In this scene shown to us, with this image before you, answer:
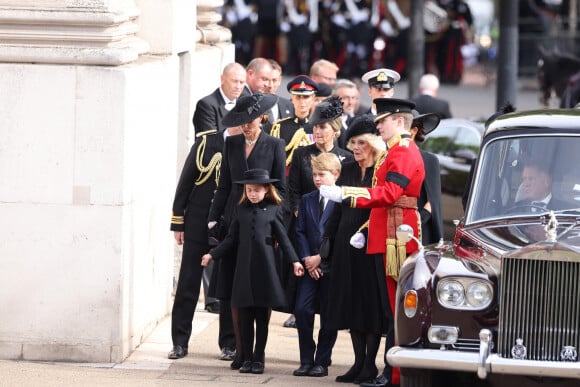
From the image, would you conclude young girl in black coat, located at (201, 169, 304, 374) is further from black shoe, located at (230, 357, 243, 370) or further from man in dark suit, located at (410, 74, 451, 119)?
man in dark suit, located at (410, 74, 451, 119)

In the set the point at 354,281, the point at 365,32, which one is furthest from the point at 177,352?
the point at 365,32

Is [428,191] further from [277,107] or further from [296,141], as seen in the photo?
[277,107]

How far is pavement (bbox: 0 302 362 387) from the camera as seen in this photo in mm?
11219

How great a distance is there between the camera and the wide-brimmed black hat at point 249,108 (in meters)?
12.0

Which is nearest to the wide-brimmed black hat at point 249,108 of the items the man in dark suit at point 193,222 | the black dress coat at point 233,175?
the black dress coat at point 233,175

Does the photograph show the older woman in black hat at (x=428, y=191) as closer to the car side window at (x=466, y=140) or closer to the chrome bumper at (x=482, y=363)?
the chrome bumper at (x=482, y=363)

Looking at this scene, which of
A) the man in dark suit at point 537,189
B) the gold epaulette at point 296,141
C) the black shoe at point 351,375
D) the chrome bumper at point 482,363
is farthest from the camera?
the gold epaulette at point 296,141

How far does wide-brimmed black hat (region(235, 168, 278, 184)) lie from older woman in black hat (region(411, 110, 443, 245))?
1.08m

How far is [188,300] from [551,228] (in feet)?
11.4

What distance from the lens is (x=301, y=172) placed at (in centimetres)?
1248

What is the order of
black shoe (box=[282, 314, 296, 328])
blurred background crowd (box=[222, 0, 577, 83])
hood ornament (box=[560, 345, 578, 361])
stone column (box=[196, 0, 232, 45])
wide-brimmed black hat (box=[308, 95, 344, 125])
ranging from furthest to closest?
blurred background crowd (box=[222, 0, 577, 83]), stone column (box=[196, 0, 232, 45]), black shoe (box=[282, 314, 296, 328]), wide-brimmed black hat (box=[308, 95, 344, 125]), hood ornament (box=[560, 345, 578, 361])

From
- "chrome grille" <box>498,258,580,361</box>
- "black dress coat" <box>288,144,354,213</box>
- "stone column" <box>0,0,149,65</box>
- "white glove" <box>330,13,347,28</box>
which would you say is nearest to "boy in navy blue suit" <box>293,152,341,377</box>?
"black dress coat" <box>288,144,354,213</box>

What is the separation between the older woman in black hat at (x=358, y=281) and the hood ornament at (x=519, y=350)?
76.3 inches

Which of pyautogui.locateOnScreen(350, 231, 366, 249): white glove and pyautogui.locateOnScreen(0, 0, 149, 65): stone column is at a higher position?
pyautogui.locateOnScreen(0, 0, 149, 65): stone column
